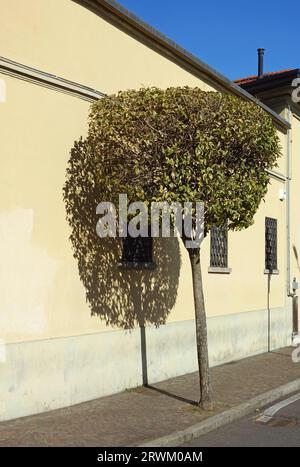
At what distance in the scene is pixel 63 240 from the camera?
7.75m

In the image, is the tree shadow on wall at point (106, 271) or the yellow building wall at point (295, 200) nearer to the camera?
the tree shadow on wall at point (106, 271)

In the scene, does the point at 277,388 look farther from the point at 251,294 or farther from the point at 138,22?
the point at 138,22

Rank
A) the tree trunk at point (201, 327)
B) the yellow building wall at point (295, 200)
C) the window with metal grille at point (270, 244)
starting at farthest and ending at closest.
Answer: the yellow building wall at point (295, 200), the window with metal grille at point (270, 244), the tree trunk at point (201, 327)

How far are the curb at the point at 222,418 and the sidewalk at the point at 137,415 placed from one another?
3.6 inches

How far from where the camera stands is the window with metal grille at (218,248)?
11.5 metres

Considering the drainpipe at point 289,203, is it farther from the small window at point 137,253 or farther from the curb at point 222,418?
the small window at point 137,253

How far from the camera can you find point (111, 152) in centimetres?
726

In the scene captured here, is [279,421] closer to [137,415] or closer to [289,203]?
[137,415]

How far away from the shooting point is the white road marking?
24.2 ft

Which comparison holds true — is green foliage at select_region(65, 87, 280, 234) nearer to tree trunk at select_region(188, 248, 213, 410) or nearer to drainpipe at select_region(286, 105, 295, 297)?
tree trunk at select_region(188, 248, 213, 410)

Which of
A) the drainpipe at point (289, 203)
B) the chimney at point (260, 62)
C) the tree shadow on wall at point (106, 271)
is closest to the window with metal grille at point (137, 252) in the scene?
the tree shadow on wall at point (106, 271)

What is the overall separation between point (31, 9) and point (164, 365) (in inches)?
227

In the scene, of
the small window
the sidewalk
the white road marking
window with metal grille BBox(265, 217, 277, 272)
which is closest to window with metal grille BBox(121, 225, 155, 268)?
the small window

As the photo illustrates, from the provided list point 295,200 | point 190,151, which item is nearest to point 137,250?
point 190,151
